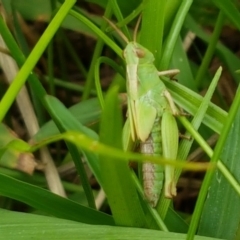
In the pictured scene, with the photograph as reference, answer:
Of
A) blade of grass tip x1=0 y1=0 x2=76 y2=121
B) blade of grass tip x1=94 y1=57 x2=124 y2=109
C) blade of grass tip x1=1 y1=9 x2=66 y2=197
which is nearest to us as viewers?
blade of grass tip x1=0 y1=0 x2=76 y2=121

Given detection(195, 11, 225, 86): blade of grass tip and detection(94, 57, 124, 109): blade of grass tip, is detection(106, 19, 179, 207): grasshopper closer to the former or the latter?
detection(94, 57, 124, 109): blade of grass tip

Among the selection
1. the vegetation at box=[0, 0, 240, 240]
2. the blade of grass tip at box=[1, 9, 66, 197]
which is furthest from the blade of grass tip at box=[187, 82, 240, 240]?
the blade of grass tip at box=[1, 9, 66, 197]

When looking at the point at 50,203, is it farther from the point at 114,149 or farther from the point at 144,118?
the point at 114,149

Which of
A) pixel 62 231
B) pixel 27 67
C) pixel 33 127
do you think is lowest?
pixel 62 231

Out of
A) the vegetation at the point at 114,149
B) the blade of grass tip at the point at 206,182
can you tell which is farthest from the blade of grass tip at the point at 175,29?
the blade of grass tip at the point at 206,182

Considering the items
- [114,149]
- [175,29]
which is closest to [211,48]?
[175,29]

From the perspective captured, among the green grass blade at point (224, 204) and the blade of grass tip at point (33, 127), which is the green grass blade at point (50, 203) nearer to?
the green grass blade at point (224, 204)
